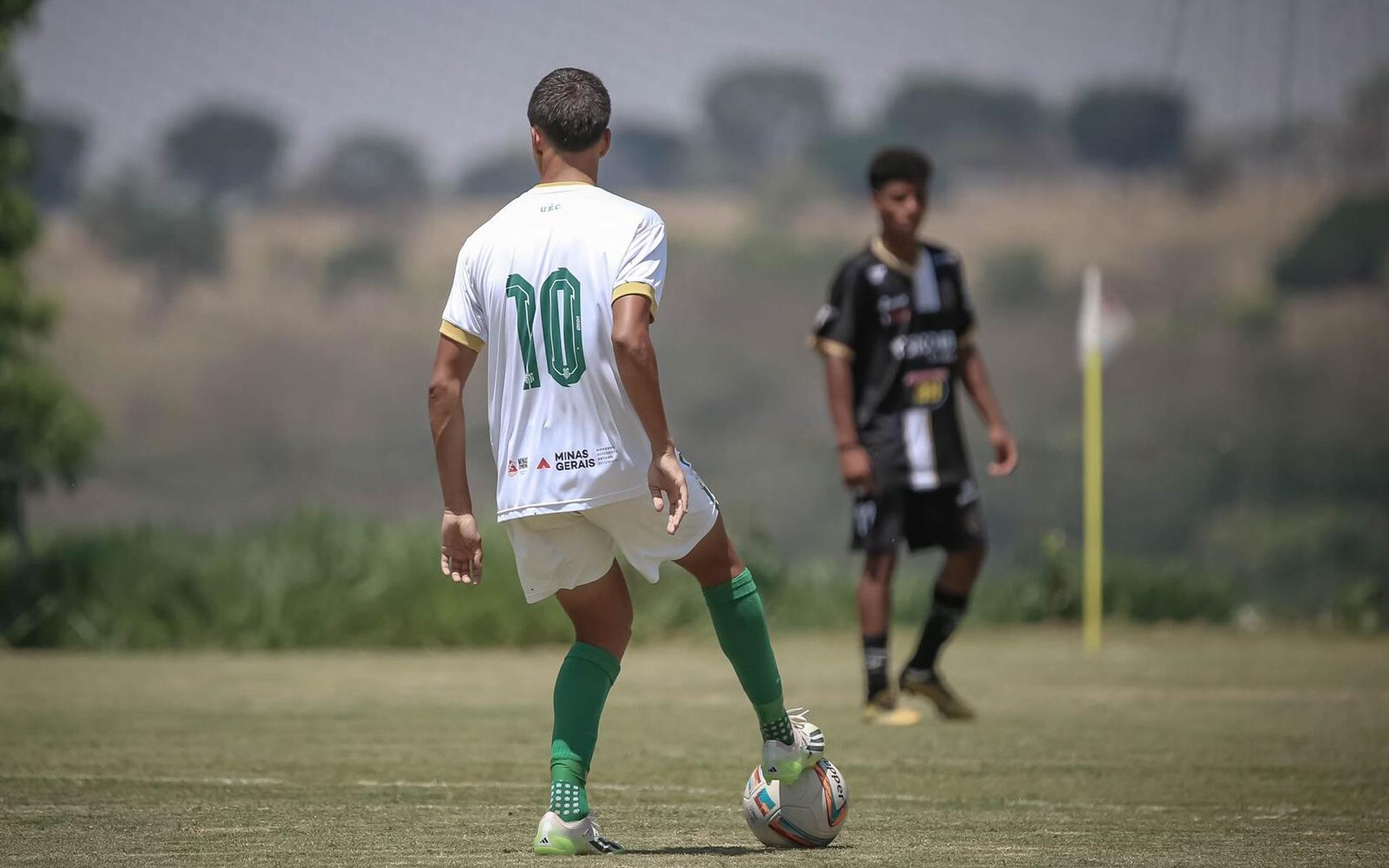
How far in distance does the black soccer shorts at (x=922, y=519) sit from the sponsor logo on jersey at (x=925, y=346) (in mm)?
503

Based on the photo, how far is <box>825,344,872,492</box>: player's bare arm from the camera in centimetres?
698

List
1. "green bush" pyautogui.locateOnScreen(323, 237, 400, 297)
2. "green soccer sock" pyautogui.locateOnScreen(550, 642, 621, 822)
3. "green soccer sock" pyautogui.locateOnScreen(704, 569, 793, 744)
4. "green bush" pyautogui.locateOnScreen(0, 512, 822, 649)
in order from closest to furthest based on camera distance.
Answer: "green soccer sock" pyautogui.locateOnScreen(550, 642, 621, 822)
"green soccer sock" pyautogui.locateOnScreen(704, 569, 793, 744)
"green bush" pyautogui.locateOnScreen(0, 512, 822, 649)
"green bush" pyautogui.locateOnScreen(323, 237, 400, 297)

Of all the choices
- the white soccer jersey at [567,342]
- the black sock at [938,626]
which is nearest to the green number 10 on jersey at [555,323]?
the white soccer jersey at [567,342]

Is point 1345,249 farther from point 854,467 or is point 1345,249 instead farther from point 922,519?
point 854,467

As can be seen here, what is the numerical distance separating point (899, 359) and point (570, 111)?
11.1ft

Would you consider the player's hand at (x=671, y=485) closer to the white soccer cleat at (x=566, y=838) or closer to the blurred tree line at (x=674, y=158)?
the white soccer cleat at (x=566, y=838)

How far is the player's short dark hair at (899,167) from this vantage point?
7184mm

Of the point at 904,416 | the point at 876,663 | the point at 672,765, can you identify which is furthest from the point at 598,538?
the point at 904,416

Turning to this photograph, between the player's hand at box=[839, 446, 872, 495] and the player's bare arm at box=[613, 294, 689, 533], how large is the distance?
3.15 m

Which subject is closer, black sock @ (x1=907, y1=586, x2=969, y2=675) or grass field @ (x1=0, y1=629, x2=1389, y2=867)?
grass field @ (x1=0, y1=629, x2=1389, y2=867)

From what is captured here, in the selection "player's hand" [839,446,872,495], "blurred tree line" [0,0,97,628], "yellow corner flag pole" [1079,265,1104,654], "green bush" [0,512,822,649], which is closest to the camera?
"player's hand" [839,446,872,495]

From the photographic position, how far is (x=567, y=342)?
3.95 meters

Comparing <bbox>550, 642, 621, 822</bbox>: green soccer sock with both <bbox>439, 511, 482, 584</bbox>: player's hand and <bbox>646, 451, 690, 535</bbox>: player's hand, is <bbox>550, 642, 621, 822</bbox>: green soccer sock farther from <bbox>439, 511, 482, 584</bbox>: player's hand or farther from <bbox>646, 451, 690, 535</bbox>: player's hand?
<bbox>646, 451, 690, 535</bbox>: player's hand

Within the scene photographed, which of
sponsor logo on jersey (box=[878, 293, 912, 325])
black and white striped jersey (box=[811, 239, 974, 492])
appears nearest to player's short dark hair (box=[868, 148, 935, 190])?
black and white striped jersey (box=[811, 239, 974, 492])
